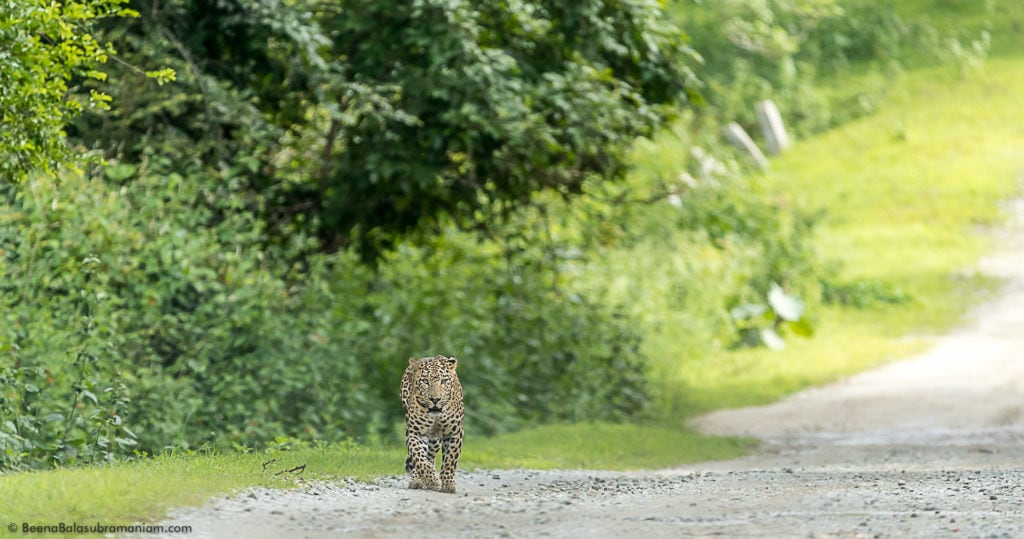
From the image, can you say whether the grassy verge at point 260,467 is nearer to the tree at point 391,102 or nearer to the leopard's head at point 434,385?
the leopard's head at point 434,385

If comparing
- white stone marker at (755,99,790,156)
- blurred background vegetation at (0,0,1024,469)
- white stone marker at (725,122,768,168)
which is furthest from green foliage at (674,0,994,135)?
blurred background vegetation at (0,0,1024,469)

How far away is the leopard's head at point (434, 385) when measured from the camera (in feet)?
32.1

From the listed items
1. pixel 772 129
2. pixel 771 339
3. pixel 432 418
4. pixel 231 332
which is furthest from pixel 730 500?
pixel 772 129

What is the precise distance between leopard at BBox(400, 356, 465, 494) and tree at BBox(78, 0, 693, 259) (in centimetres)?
621

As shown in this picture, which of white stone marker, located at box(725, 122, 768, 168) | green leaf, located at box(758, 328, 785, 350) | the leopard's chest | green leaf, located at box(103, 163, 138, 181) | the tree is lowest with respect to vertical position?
green leaf, located at box(758, 328, 785, 350)

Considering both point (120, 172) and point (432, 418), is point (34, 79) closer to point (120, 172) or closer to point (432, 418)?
point (120, 172)

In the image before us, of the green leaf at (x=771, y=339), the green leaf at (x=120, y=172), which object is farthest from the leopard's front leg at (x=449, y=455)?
the green leaf at (x=771, y=339)

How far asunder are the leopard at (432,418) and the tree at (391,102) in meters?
6.21

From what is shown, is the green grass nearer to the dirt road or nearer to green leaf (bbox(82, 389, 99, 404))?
the dirt road

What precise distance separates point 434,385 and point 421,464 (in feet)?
1.94

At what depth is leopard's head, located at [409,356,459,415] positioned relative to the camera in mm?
9781

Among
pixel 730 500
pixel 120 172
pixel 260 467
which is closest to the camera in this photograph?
pixel 730 500

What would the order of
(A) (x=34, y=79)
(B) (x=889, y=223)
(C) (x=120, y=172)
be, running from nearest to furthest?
(A) (x=34, y=79)
(C) (x=120, y=172)
(B) (x=889, y=223)

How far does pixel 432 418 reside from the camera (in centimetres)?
996
